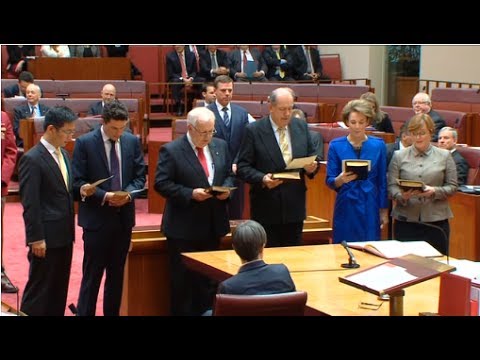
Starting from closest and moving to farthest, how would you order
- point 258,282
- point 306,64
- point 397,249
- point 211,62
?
point 258,282, point 397,249, point 211,62, point 306,64

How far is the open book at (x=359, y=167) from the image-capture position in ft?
18.2

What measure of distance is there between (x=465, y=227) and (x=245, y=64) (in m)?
8.09

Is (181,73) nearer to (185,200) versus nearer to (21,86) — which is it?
(21,86)

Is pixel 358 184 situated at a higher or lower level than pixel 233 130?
lower

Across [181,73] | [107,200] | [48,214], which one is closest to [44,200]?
[48,214]

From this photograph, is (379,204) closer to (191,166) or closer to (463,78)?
(191,166)

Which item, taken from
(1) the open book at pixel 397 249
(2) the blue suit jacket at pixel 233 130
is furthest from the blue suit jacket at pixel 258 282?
(2) the blue suit jacket at pixel 233 130

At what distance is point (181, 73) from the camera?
14.1 m

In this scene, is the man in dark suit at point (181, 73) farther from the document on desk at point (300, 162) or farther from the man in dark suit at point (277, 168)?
the document on desk at point (300, 162)

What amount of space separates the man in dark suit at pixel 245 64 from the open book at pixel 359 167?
845cm

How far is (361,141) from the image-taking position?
5.73 metres

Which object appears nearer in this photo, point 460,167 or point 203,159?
point 203,159

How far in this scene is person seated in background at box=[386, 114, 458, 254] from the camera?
5.59 meters
